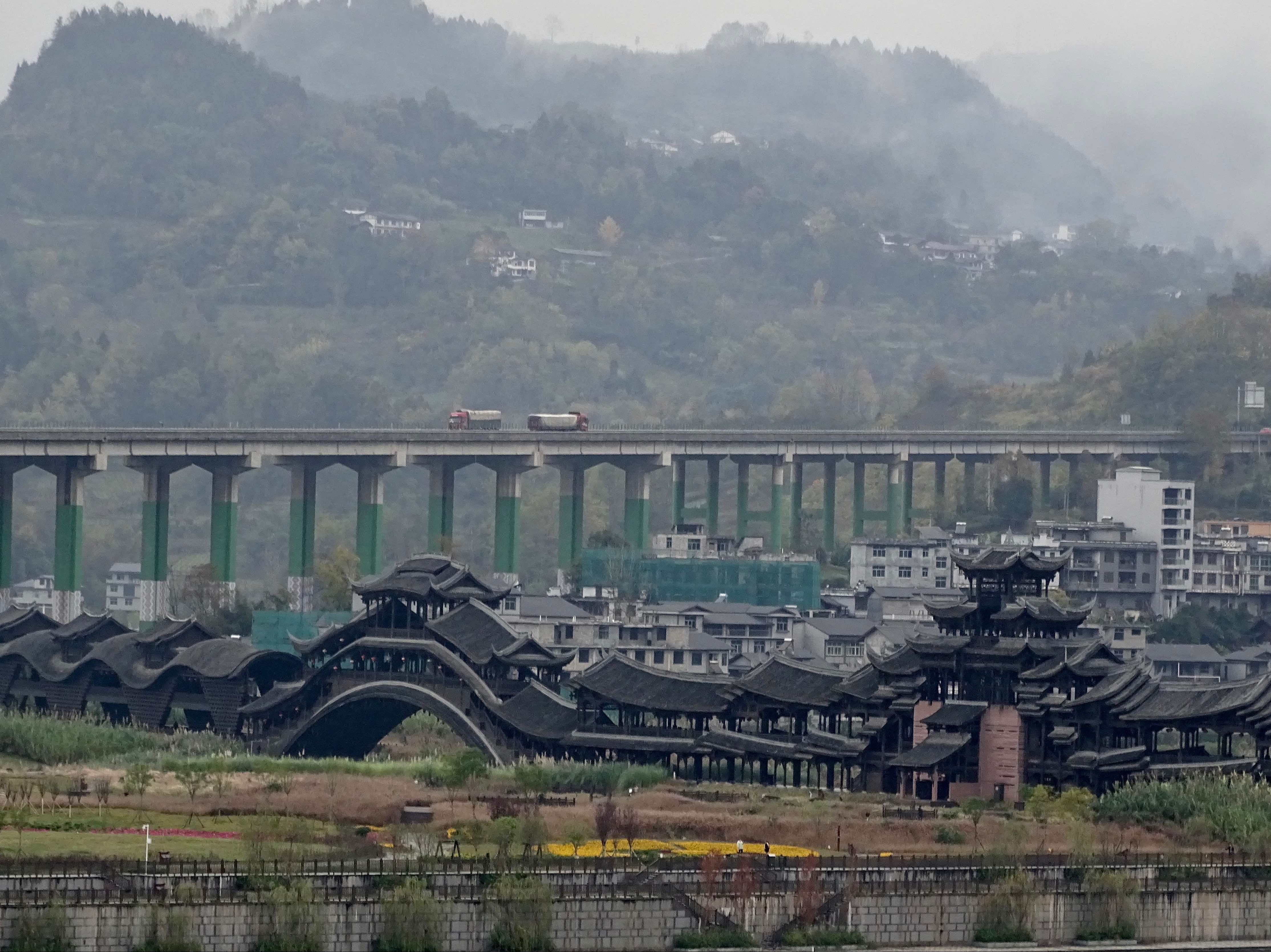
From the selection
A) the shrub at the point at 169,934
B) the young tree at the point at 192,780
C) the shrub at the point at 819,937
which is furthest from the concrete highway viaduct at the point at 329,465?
the shrub at the point at 169,934

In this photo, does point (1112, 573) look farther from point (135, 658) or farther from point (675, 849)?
point (675, 849)

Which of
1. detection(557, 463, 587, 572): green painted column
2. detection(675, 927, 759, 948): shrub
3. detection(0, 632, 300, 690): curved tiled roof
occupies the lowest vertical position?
detection(675, 927, 759, 948): shrub

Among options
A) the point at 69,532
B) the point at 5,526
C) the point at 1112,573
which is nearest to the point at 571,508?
the point at 1112,573

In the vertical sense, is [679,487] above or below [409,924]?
above

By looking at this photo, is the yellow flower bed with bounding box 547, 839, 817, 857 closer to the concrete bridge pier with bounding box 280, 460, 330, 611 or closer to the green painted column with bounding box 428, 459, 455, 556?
the concrete bridge pier with bounding box 280, 460, 330, 611

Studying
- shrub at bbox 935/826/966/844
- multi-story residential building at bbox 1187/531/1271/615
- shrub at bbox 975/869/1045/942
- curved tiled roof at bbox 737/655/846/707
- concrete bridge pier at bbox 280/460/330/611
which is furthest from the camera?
concrete bridge pier at bbox 280/460/330/611

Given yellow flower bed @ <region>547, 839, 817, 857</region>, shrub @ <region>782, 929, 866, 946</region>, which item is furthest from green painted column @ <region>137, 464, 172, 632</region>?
shrub @ <region>782, 929, 866, 946</region>
